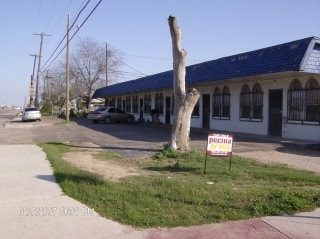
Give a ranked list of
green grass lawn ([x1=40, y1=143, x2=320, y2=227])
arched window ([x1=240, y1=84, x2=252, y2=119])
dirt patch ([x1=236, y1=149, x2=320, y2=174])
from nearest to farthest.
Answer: green grass lawn ([x1=40, y1=143, x2=320, y2=227]) → dirt patch ([x1=236, y1=149, x2=320, y2=174]) → arched window ([x1=240, y1=84, x2=252, y2=119])

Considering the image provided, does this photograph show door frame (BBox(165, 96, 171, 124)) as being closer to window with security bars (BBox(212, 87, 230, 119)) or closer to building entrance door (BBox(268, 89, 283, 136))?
window with security bars (BBox(212, 87, 230, 119))

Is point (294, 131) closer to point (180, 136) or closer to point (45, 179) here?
point (180, 136)

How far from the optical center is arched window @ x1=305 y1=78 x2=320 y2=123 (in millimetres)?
Result: 16672

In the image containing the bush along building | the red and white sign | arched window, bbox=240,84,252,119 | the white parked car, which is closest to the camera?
the red and white sign

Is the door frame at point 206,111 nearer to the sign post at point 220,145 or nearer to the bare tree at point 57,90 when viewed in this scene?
the sign post at point 220,145

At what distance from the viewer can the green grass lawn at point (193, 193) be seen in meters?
6.28

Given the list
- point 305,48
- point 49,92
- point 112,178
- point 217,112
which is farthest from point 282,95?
point 49,92

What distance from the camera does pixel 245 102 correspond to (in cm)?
2155

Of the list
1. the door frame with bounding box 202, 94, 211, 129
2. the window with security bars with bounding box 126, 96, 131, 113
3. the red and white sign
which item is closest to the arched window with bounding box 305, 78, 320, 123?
the red and white sign

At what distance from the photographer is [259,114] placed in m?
20.4

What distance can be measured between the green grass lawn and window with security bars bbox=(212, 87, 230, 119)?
498 inches

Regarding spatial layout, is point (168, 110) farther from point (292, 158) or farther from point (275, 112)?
point (292, 158)

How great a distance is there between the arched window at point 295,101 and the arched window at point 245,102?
3186mm

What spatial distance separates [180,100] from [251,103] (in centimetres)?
849
